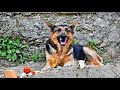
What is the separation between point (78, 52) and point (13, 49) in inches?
27.8

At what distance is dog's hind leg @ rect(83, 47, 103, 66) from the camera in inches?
264

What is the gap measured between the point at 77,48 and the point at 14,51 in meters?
0.68

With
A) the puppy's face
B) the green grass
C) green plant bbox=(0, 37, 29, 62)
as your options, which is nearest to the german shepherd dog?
the puppy's face

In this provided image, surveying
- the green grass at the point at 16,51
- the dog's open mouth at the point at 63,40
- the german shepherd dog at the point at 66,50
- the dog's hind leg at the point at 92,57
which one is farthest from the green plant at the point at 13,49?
the dog's hind leg at the point at 92,57

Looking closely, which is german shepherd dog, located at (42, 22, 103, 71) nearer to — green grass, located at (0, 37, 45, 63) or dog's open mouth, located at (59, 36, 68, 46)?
dog's open mouth, located at (59, 36, 68, 46)

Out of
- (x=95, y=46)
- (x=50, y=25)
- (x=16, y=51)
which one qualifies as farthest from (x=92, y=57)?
(x=16, y=51)

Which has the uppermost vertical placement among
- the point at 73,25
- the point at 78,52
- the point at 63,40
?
the point at 73,25

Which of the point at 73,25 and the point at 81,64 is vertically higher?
the point at 73,25

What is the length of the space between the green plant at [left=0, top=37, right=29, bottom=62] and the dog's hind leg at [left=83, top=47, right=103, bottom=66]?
2.21ft

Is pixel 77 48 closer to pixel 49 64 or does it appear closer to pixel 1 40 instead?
pixel 49 64

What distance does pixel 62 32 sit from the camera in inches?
264

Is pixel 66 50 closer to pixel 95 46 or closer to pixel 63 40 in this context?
pixel 63 40

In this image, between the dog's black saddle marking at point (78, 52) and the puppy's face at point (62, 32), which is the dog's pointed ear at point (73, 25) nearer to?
the puppy's face at point (62, 32)

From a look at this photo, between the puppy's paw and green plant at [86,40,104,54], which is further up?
green plant at [86,40,104,54]
